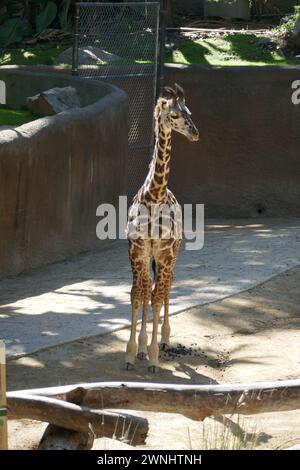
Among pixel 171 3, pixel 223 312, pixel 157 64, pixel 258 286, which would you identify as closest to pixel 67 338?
pixel 223 312

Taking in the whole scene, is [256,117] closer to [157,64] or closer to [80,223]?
[157,64]

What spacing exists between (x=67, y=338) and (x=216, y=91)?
736 cm

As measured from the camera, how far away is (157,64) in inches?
563

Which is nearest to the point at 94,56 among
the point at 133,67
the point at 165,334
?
the point at 133,67

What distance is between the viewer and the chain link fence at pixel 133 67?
14.2 meters

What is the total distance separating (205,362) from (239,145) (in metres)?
7.24

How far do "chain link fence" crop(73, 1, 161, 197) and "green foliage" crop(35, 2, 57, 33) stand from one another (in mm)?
4451

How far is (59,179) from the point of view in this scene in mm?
11273

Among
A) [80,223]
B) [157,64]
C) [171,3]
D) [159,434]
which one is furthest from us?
[171,3]

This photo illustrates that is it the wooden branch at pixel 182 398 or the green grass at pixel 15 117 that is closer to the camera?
the wooden branch at pixel 182 398

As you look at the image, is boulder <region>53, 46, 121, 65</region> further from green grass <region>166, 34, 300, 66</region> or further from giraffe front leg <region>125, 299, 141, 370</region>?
giraffe front leg <region>125, 299, 141, 370</region>

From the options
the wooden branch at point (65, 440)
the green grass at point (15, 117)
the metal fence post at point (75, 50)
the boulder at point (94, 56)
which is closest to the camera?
the wooden branch at point (65, 440)

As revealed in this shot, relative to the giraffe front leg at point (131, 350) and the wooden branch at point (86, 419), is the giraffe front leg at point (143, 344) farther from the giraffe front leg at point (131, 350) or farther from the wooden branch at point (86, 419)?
the wooden branch at point (86, 419)

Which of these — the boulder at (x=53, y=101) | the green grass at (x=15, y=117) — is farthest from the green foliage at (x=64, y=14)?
the boulder at (x=53, y=101)
